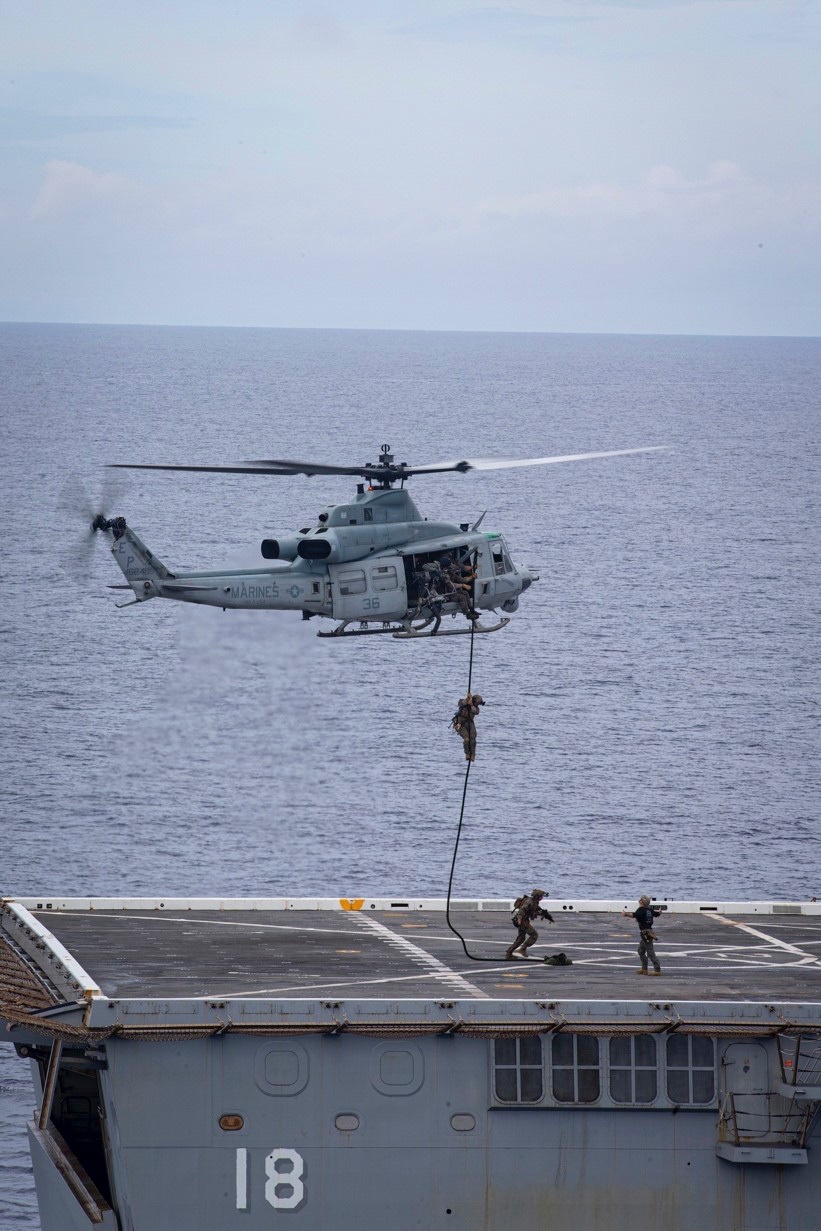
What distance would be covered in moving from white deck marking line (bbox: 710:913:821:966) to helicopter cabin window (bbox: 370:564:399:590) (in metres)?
11.8

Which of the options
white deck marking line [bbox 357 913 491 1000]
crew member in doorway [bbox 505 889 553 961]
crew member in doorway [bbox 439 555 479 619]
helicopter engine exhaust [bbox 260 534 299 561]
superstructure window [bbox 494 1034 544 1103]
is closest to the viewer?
superstructure window [bbox 494 1034 544 1103]

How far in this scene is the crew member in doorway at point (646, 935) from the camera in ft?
115

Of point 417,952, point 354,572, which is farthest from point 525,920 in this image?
point 354,572

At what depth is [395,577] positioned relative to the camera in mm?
38594

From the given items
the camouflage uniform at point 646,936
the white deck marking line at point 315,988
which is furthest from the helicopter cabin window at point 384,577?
the camouflage uniform at point 646,936

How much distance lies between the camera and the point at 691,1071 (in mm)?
33875

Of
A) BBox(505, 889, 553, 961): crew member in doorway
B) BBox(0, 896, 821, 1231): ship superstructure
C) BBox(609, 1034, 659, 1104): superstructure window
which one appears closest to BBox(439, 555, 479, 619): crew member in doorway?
BBox(505, 889, 553, 961): crew member in doorway

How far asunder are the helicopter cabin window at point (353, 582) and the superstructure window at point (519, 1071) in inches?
392

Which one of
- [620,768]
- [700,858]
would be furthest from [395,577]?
[620,768]

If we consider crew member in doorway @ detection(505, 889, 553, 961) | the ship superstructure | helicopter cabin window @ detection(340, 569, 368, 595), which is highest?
helicopter cabin window @ detection(340, 569, 368, 595)

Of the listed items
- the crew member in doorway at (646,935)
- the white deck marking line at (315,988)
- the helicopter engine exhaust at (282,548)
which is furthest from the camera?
the helicopter engine exhaust at (282,548)

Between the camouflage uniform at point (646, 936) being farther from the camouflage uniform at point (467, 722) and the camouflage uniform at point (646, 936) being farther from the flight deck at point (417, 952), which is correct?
the camouflage uniform at point (467, 722)

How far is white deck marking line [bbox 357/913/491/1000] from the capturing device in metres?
35.7

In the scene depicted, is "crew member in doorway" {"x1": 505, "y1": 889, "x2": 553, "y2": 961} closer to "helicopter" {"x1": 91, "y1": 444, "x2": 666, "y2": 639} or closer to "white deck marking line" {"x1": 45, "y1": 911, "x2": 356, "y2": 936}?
"white deck marking line" {"x1": 45, "y1": 911, "x2": 356, "y2": 936}
